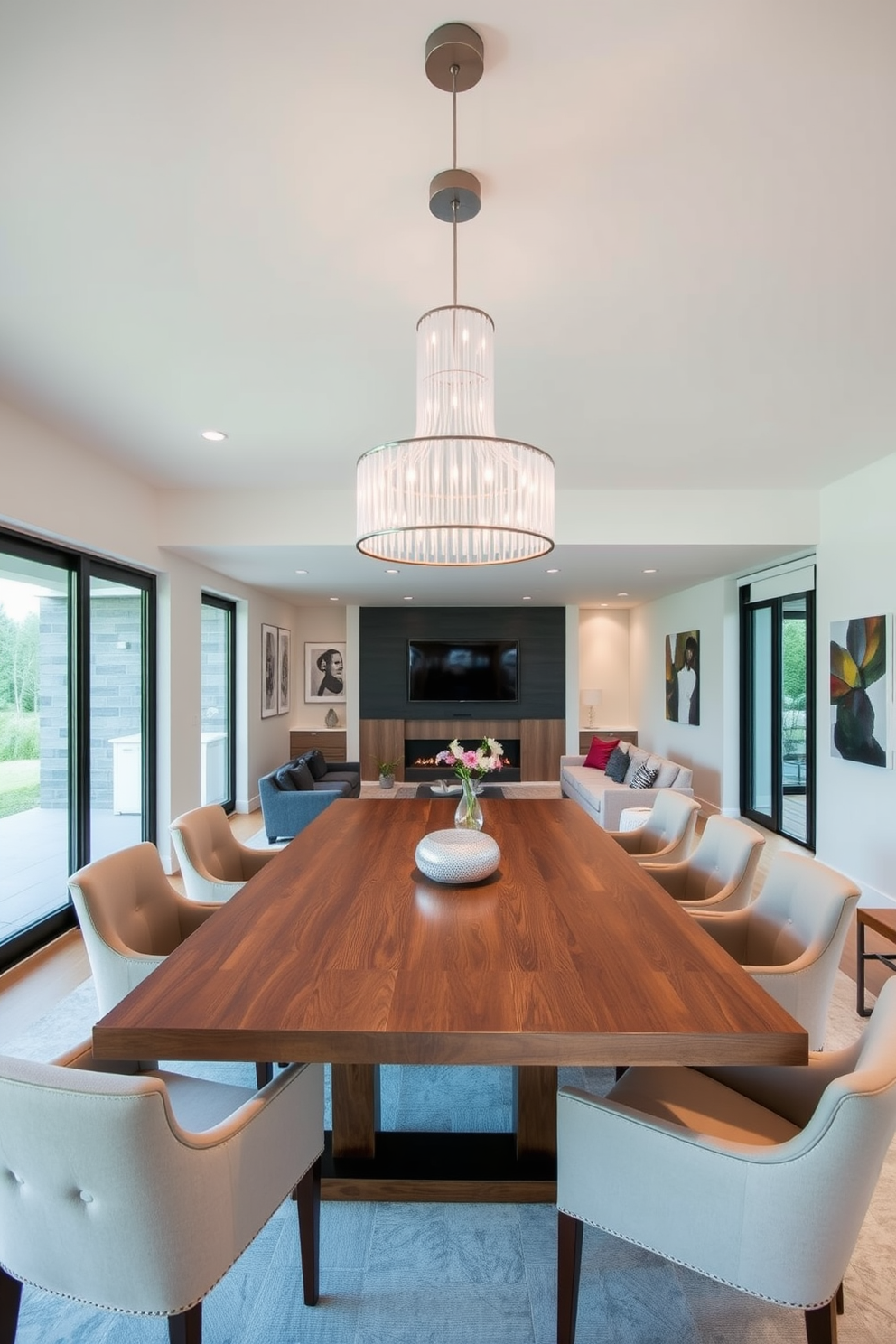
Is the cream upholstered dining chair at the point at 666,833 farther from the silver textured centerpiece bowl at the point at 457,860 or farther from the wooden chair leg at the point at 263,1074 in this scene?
the wooden chair leg at the point at 263,1074

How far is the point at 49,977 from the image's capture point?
10.1 feet

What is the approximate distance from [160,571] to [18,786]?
184 centimetres

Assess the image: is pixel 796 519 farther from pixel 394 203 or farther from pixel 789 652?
pixel 394 203

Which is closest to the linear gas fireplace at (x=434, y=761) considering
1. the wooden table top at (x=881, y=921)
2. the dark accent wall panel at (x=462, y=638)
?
Answer: the dark accent wall panel at (x=462, y=638)

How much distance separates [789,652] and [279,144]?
5.29 m

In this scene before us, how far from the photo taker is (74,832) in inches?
148

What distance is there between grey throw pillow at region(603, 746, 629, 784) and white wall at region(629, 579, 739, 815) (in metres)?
0.86

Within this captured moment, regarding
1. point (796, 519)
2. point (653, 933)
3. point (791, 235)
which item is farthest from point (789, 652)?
point (653, 933)

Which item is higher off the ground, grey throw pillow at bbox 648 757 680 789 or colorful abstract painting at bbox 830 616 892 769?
colorful abstract painting at bbox 830 616 892 769

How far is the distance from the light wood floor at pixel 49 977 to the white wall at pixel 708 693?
263cm

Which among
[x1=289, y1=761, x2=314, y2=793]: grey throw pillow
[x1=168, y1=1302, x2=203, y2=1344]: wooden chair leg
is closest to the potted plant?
[x1=289, y1=761, x2=314, y2=793]: grey throw pillow

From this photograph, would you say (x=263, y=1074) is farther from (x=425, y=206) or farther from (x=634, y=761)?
(x=634, y=761)

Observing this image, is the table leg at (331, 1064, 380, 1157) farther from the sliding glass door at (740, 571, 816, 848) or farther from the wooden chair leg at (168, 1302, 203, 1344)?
the sliding glass door at (740, 571, 816, 848)

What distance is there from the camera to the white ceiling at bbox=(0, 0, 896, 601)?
129cm
